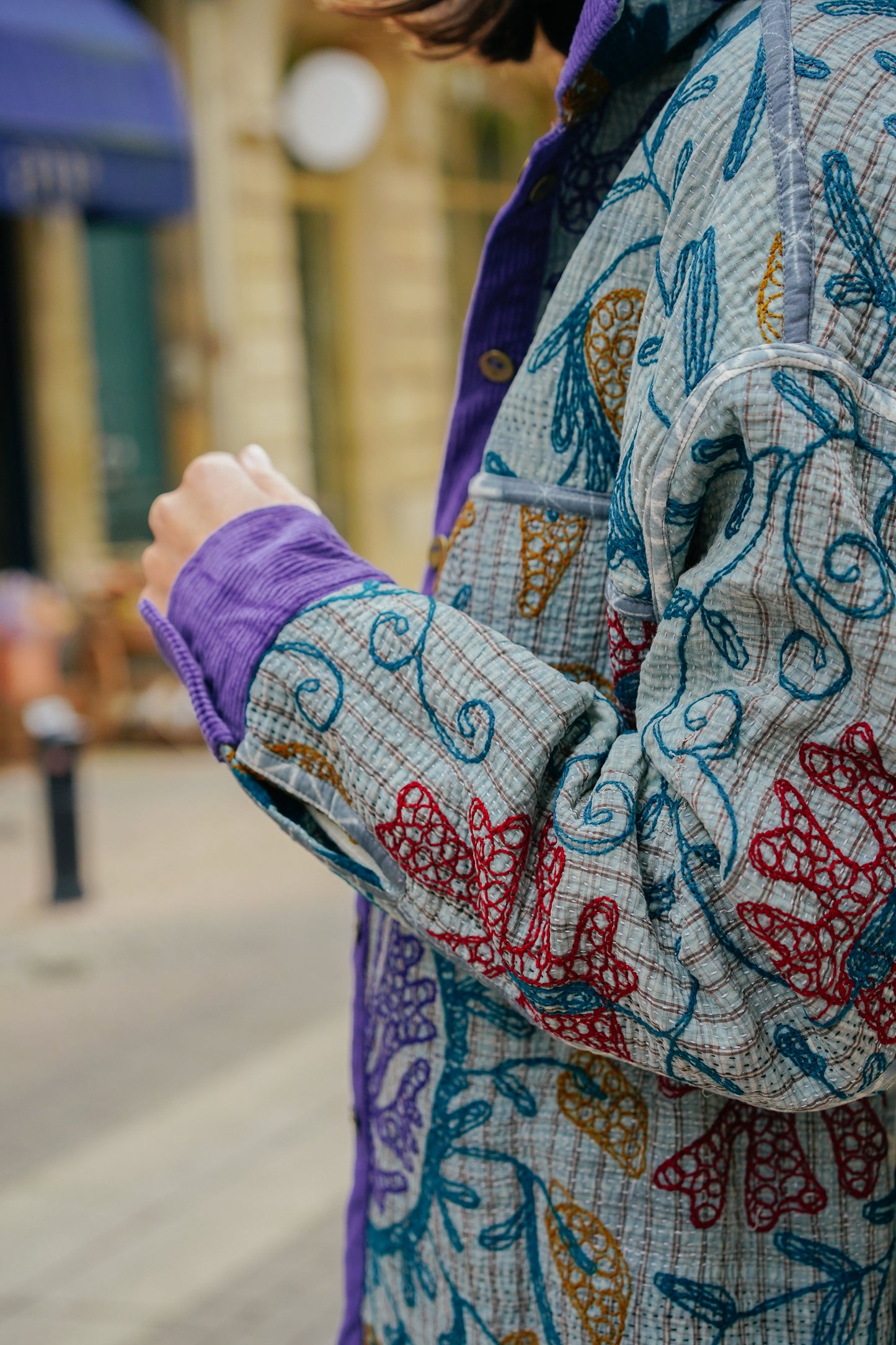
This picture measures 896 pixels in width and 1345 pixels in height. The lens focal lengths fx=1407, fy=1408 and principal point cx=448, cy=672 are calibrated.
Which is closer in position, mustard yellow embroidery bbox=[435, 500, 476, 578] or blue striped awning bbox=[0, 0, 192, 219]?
mustard yellow embroidery bbox=[435, 500, 476, 578]

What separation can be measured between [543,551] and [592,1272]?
54 centimetres

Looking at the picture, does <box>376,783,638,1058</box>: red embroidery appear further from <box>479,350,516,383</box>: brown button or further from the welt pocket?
<box>479,350,516,383</box>: brown button

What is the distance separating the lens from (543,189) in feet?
3.77

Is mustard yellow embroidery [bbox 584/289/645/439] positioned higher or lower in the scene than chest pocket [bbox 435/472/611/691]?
higher

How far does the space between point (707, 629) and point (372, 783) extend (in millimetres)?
259

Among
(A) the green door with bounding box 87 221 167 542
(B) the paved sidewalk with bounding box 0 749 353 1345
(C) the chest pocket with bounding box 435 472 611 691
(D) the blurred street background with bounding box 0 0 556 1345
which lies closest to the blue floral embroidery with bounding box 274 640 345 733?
(C) the chest pocket with bounding box 435 472 611 691

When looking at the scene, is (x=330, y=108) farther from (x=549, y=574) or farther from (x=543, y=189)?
(x=549, y=574)

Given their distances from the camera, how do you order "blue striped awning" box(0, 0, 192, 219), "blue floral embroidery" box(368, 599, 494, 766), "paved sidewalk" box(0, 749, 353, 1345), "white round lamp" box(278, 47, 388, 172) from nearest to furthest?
"blue floral embroidery" box(368, 599, 494, 766) < "paved sidewalk" box(0, 749, 353, 1345) < "blue striped awning" box(0, 0, 192, 219) < "white round lamp" box(278, 47, 388, 172)

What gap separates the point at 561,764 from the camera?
0.96 m

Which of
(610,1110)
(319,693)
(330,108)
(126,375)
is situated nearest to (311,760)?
(319,693)

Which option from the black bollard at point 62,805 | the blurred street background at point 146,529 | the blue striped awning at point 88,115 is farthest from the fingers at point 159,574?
the blue striped awning at point 88,115

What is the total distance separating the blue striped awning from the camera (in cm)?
735

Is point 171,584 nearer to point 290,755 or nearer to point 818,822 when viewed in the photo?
point 290,755

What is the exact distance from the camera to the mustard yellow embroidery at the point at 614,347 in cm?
104
